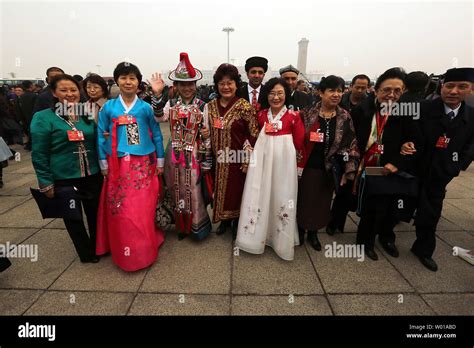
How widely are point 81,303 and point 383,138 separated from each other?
3149mm

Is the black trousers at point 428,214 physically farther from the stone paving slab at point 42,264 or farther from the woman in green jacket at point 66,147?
the stone paving slab at point 42,264

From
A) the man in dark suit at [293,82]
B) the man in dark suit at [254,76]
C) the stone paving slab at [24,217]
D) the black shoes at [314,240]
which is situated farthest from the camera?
the man in dark suit at [293,82]

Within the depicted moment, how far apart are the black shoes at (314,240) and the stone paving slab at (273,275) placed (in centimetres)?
16

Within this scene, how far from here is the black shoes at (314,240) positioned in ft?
9.52

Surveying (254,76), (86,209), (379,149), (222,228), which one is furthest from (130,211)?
(379,149)

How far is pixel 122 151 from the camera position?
244 centimetres

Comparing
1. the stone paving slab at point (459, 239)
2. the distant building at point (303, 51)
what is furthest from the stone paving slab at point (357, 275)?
the distant building at point (303, 51)

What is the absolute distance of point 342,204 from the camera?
3139 mm

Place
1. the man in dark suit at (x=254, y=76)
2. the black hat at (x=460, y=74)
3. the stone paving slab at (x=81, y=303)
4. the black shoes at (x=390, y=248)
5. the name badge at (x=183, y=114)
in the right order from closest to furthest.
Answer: the stone paving slab at (x=81, y=303) < the black hat at (x=460, y=74) < the name badge at (x=183, y=114) < the black shoes at (x=390, y=248) < the man in dark suit at (x=254, y=76)

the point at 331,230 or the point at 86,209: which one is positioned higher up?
the point at 86,209

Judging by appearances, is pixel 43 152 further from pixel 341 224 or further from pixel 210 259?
pixel 341 224

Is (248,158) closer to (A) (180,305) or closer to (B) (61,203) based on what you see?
(A) (180,305)
